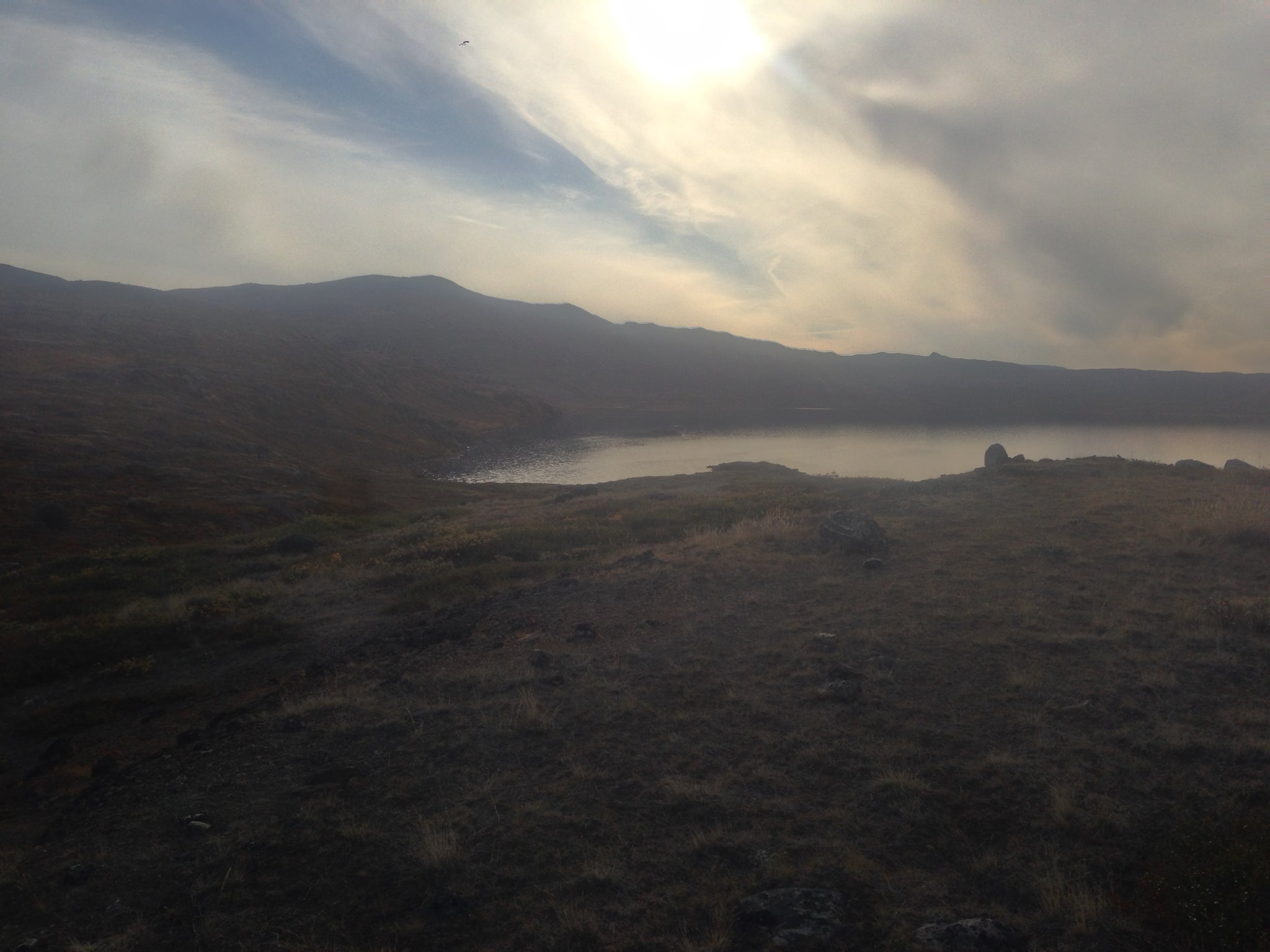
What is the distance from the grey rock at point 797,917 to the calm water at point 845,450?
1879 inches

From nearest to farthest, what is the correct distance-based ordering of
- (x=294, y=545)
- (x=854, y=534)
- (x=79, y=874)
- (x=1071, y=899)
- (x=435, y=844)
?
(x=1071, y=899), (x=435, y=844), (x=79, y=874), (x=854, y=534), (x=294, y=545)

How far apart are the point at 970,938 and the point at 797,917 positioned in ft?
3.81

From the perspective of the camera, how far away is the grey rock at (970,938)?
4.32 metres

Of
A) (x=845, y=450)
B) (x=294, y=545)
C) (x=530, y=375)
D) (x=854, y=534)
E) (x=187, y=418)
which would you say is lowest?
(x=294, y=545)

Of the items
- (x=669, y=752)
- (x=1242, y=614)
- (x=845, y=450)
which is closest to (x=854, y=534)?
(x=1242, y=614)

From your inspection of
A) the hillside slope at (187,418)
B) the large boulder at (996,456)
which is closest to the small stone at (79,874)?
the hillside slope at (187,418)

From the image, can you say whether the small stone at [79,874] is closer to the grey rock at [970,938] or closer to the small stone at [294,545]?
the grey rock at [970,938]

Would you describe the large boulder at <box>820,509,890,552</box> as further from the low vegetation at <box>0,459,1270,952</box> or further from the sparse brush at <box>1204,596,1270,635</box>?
the sparse brush at <box>1204,596,1270,635</box>

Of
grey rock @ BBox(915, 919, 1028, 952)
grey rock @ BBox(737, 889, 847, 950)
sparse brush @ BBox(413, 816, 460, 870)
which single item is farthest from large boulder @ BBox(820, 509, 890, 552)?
sparse brush @ BBox(413, 816, 460, 870)

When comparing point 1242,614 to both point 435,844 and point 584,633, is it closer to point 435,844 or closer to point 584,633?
point 584,633

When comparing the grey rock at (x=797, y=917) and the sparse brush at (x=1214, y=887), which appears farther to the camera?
the grey rock at (x=797, y=917)

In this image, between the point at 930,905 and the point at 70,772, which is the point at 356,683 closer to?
the point at 70,772

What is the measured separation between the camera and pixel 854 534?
48.8 ft

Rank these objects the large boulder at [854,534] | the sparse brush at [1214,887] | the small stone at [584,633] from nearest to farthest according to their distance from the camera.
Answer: the sparse brush at [1214,887], the small stone at [584,633], the large boulder at [854,534]
